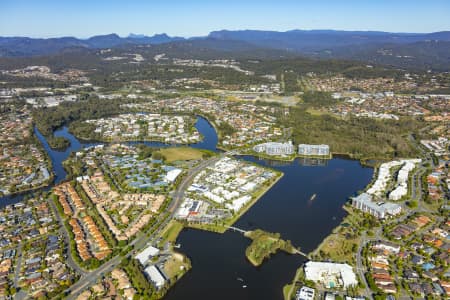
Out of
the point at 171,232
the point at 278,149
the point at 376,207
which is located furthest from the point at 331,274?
the point at 278,149

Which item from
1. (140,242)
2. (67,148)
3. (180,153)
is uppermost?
(180,153)

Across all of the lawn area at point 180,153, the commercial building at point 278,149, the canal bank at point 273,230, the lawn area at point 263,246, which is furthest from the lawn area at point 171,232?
the commercial building at point 278,149

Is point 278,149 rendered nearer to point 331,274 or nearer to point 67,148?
point 331,274

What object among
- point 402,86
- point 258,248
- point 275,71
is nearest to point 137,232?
point 258,248

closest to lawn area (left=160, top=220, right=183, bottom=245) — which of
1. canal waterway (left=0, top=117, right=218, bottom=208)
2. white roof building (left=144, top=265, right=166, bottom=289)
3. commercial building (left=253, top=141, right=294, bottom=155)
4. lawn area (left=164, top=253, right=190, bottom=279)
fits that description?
lawn area (left=164, top=253, right=190, bottom=279)

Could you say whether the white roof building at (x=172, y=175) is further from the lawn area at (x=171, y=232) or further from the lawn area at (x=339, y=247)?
the lawn area at (x=339, y=247)

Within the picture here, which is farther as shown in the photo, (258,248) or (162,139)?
(162,139)

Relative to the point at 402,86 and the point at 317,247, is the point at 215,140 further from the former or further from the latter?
the point at 402,86
